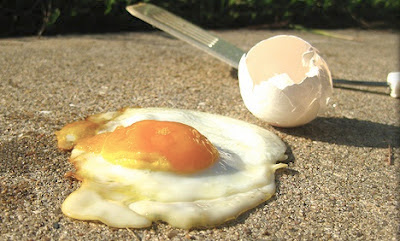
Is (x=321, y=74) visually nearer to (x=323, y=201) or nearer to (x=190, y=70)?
(x=323, y=201)

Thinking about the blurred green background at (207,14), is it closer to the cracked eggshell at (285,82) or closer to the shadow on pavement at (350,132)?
the cracked eggshell at (285,82)

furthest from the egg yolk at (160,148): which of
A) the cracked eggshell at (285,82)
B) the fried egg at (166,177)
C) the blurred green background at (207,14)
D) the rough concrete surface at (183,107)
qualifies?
the blurred green background at (207,14)

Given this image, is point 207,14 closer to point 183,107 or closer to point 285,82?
point 183,107

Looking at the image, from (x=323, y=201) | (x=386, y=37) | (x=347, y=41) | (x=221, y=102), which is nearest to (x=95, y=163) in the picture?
(x=323, y=201)

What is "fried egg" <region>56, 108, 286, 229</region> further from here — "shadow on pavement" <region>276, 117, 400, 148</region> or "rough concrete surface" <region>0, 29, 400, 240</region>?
"shadow on pavement" <region>276, 117, 400, 148</region>

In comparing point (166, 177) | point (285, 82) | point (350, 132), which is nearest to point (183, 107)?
point (285, 82)

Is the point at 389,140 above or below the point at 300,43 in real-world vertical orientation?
below
